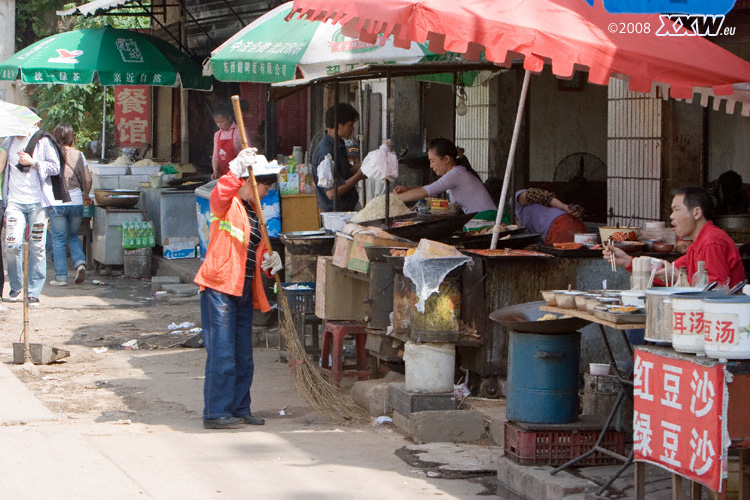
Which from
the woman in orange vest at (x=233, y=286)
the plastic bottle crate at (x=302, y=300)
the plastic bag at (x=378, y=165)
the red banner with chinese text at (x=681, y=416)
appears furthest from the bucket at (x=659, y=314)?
the plastic bottle crate at (x=302, y=300)

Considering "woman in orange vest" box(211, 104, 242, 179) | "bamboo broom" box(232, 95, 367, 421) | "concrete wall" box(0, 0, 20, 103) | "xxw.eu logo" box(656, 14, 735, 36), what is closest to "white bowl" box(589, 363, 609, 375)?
"bamboo broom" box(232, 95, 367, 421)

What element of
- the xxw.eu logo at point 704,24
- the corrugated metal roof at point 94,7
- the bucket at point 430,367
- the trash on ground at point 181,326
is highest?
the corrugated metal roof at point 94,7

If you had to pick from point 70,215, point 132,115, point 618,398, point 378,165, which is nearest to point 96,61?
point 70,215

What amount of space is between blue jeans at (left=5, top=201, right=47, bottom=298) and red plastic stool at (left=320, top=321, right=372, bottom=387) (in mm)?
5009

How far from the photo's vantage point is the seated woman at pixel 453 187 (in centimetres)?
942

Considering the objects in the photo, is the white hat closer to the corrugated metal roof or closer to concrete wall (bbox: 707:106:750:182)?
concrete wall (bbox: 707:106:750:182)

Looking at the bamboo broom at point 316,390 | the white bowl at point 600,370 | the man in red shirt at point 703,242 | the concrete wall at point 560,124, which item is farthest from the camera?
the concrete wall at point 560,124

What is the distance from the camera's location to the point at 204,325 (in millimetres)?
7320

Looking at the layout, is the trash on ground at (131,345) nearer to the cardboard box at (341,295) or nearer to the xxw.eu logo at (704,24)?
the cardboard box at (341,295)

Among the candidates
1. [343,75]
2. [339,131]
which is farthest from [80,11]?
[343,75]

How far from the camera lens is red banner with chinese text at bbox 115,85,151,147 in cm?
1962

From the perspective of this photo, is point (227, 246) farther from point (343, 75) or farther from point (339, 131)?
point (339, 131)

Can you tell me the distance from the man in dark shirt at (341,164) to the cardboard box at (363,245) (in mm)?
2500

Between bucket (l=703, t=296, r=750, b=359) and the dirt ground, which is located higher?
bucket (l=703, t=296, r=750, b=359)
